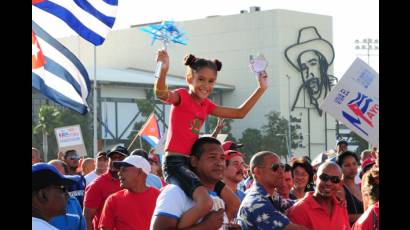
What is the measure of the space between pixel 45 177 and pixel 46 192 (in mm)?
86

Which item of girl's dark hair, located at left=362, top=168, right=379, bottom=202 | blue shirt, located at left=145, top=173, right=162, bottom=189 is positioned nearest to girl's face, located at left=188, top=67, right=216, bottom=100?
girl's dark hair, located at left=362, top=168, right=379, bottom=202

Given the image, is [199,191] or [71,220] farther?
[71,220]

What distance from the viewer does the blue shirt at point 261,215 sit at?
611 centimetres

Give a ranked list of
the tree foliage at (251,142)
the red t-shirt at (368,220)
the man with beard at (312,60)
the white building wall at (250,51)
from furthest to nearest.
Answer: the man with beard at (312,60) → the white building wall at (250,51) → the tree foliage at (251,142) → the red t-shirt at (368,220)

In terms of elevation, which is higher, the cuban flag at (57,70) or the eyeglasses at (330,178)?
the cuban flag at (57,70)

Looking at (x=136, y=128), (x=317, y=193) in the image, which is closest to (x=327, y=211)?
(x=317, y=193)

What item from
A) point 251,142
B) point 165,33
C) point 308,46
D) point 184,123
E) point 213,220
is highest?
point 308,46

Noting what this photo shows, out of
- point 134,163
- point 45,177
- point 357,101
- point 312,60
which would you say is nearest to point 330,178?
point 357,101

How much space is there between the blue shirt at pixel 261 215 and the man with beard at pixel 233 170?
6.46ft

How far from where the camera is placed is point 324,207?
22.6ft

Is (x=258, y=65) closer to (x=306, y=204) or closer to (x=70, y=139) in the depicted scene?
(x=306, y=204)

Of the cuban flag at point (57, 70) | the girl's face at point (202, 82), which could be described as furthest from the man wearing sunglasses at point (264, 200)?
the cuban flag at point (57, 70)

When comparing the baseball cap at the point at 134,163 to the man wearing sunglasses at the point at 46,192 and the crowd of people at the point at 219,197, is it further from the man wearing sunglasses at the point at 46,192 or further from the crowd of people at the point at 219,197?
the man wearing sunglasses at the point at 46,192
